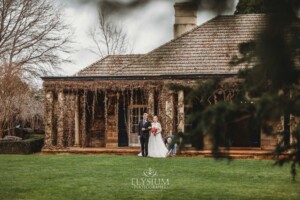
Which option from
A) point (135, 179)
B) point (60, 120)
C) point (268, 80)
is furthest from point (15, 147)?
point (268, 80)

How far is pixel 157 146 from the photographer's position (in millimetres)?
20438

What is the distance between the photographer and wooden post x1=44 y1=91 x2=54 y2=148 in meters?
22.7

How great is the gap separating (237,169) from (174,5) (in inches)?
514

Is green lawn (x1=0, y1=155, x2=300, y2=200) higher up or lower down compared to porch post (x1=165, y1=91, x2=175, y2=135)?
lower down

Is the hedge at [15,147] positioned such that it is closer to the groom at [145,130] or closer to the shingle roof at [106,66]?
the shingle roof at [106,66]

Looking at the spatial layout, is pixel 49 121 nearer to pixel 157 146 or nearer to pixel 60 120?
pixel 60 120

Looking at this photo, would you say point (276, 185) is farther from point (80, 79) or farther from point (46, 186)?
point (80, 79)

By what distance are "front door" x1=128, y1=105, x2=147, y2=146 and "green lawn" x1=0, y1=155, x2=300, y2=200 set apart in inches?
266

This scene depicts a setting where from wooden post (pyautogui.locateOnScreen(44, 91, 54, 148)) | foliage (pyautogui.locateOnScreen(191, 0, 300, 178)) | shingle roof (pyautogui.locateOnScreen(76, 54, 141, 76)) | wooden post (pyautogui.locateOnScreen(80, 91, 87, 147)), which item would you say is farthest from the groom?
foliage (pyautogui.locateOnScreen(191, 0, 300, 178))

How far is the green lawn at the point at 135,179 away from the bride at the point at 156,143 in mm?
2577

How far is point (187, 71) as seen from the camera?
23.0m

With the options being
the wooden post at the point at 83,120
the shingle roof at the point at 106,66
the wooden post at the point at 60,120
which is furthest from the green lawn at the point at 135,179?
the shingle roof at the point at 106,66

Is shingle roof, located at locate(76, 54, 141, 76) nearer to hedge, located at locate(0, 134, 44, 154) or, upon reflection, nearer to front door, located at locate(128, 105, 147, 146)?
front door, located at locate(128, 105, 147, 146)

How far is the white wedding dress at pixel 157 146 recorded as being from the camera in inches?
801
